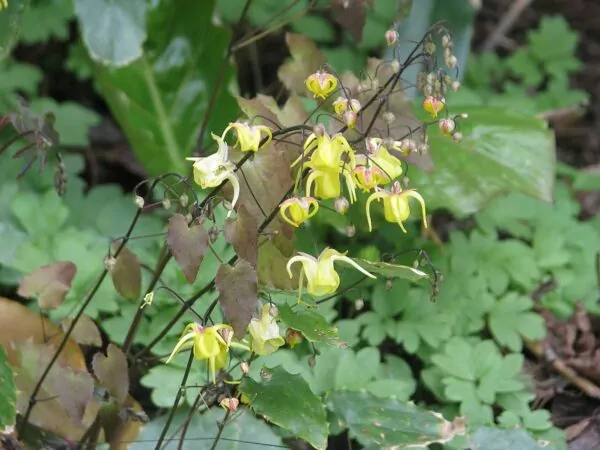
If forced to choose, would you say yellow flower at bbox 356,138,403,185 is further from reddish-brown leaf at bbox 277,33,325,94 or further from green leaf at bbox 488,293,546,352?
green leaf at bbox 488,293,546,352

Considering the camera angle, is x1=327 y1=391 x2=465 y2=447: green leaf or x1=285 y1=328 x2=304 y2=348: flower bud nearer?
x1=285 y1=328 x2=304 y2=348: flower bud

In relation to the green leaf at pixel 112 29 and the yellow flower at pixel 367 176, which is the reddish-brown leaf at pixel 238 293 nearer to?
the yellow flower at pixel 367 176

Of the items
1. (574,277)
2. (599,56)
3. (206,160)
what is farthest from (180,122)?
(599,56)

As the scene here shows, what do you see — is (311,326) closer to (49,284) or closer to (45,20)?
(49,284)

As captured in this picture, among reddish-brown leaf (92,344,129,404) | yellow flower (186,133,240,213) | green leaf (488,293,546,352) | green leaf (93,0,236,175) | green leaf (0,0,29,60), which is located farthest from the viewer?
green leaf (93,0,236,175)

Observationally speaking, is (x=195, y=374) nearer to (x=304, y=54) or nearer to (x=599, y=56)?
(x=304, y=54)

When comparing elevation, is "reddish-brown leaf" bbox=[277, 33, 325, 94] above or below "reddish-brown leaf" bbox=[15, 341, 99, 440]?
above

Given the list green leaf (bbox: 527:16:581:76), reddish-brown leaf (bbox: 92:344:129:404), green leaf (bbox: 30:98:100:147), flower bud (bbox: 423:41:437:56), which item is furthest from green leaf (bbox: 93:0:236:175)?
green leaf (bbox: 527:16:581:76)
